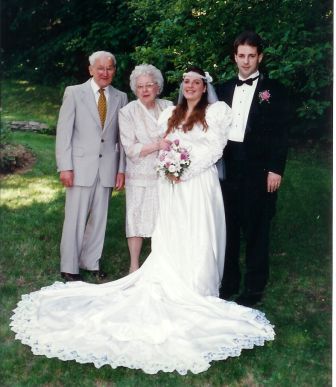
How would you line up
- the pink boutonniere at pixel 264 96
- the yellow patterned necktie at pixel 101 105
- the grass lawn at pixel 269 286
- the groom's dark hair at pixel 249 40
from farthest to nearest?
the yellow patterned necktie at pixel 101 105, the pink boutonniere at pixel 264 96, the groom's dark hair at pixel 249 40, the grass lawn at pixel 269 286

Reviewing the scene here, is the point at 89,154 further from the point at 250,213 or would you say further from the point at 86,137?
the point at 250,213

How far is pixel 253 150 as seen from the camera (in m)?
4.93

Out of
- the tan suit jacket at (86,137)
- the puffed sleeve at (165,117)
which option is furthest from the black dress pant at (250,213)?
the tan suit jacket at (86,137)

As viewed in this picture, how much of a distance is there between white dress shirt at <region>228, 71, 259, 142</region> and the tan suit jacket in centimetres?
133

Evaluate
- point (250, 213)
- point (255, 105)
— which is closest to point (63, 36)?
point (255, 105)

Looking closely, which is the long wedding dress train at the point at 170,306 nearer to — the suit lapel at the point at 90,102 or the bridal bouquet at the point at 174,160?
the bridal bouquet at the point at 174,160

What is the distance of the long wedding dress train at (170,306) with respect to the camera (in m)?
4.19

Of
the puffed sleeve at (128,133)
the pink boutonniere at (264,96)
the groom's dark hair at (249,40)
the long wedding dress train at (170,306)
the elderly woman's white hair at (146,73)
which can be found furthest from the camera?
the puffed sleeve at (128,133)

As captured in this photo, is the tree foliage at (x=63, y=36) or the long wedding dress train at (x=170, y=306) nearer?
the long wedding dress train at (x=170, y=306)

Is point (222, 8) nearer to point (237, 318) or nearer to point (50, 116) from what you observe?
point (237, 318)

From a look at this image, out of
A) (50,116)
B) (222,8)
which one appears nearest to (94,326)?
(222,8)

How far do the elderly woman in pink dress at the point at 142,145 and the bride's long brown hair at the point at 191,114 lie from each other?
1.02ft

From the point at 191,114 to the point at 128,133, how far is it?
81cm

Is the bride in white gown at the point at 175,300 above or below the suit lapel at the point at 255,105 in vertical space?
below
